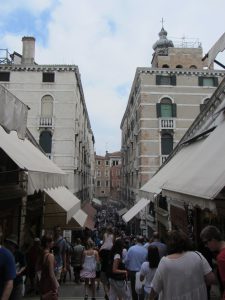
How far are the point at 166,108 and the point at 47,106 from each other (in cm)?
1056

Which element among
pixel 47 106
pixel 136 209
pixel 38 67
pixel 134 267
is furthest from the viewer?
pixel 47 106

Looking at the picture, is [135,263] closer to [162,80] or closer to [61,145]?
[61,145]

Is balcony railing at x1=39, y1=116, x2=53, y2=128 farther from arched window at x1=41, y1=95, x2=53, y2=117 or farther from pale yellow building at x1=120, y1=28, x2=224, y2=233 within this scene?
pale yellow building at x1=120, y1=28, x2=224, y2=233

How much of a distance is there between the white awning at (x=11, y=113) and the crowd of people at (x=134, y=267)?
191cm

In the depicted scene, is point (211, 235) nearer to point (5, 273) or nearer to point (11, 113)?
point (5, 273)

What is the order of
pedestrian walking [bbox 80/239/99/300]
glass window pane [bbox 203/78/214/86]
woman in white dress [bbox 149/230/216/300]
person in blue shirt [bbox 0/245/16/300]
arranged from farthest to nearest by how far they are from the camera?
glass window pane [bbox 203/78/214/86], pedestrian walking [bbox 80/239/99/300], person in blue shirt [bbox 0/245/16/300], woman in white dress [bbox 149/230/216/300]

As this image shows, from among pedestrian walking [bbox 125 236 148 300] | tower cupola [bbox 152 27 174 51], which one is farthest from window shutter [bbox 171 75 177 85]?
pedestrian walking [bbox 125 236 148 300]

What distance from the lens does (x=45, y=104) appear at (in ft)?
105

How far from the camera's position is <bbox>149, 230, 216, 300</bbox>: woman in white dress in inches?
139

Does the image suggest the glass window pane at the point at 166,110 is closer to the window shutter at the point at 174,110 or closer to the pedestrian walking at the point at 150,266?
the window shutter at the point at 174,110

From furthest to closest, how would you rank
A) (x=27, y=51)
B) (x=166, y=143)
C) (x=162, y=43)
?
(x=162, y=43), (x=27, y=51), (x=166, y=143)

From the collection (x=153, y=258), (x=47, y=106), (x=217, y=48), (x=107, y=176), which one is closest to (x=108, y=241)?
(x=153, y=258)

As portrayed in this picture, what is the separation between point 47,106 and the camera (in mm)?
32094

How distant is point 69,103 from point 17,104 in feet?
83.6
